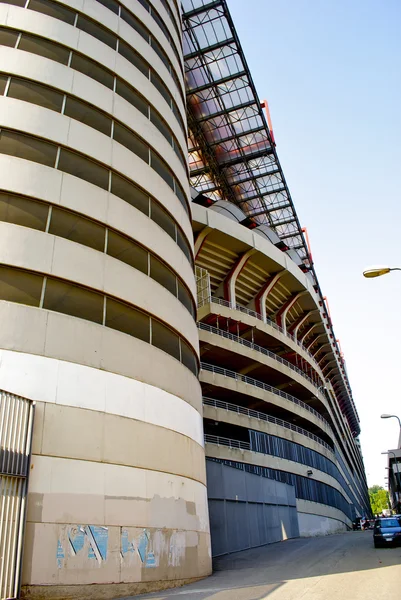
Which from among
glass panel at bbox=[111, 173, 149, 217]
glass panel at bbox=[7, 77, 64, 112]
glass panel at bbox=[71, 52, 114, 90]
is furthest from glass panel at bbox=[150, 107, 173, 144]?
glass panel at bbox=[7, 77, 64, 112]

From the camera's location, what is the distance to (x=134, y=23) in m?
22.5

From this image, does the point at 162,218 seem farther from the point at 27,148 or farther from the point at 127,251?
the point at 27,148

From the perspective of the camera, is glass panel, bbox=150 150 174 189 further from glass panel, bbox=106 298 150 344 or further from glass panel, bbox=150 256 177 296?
glass panel, bbox=106 298 150 344

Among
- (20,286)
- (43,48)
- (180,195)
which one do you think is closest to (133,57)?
(43,48)

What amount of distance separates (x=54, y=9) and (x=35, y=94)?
4732mm

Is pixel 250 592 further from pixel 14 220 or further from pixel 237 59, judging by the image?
pixel 237 59

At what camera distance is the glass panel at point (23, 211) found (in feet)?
47.4

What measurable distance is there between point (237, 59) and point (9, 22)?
1123 inches

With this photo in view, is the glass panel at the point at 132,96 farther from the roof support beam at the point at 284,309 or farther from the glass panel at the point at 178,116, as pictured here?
the roof support beam at the point at 284,309

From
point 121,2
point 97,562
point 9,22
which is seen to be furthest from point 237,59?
point 97,562

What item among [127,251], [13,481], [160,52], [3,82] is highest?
[160,52]

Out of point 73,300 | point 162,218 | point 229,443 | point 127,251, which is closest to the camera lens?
point 73,300

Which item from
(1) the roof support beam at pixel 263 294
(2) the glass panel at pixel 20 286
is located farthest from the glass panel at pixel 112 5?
(1) the roof support beam at pixel 263 294

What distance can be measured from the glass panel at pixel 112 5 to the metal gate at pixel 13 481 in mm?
17442
